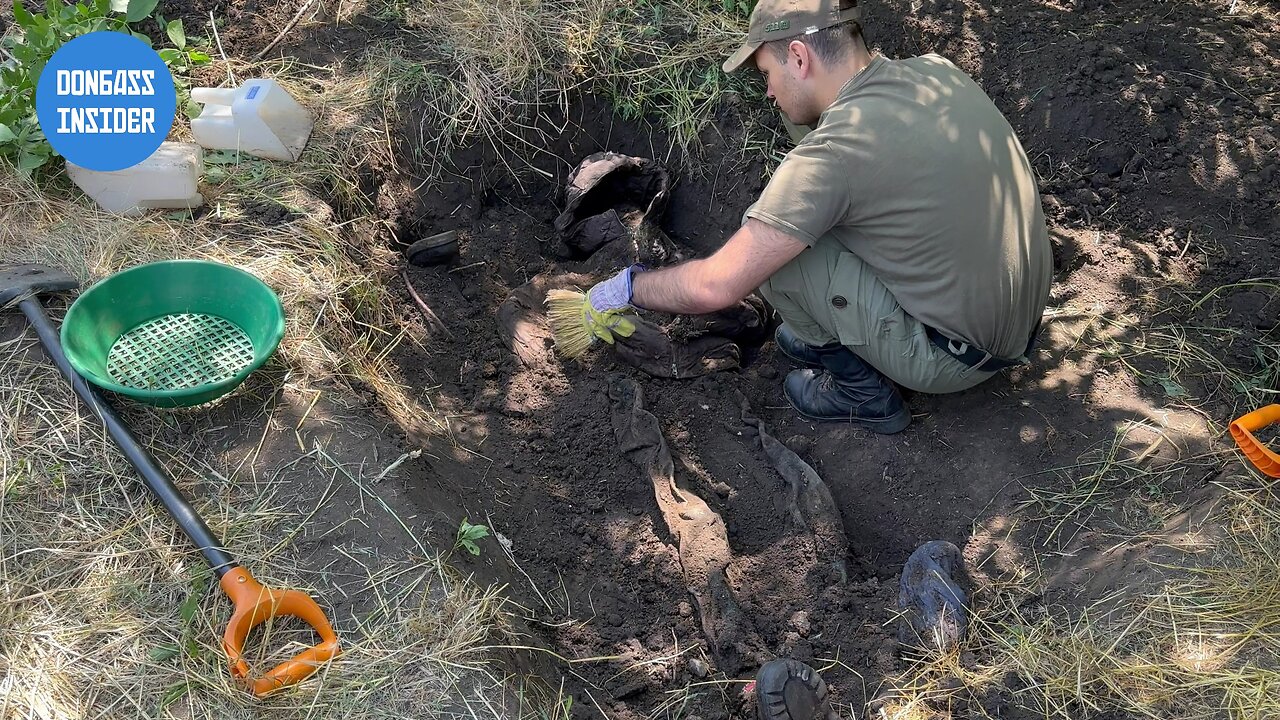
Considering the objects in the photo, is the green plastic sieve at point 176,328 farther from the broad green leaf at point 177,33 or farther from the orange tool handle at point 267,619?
the broad green leaf at point 177,33

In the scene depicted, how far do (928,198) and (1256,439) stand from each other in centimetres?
109

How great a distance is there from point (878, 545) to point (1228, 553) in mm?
895

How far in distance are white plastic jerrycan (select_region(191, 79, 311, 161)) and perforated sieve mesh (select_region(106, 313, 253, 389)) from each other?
80cm

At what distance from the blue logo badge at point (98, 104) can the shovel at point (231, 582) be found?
64cm

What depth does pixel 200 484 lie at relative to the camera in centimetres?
235

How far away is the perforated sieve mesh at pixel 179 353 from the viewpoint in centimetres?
252

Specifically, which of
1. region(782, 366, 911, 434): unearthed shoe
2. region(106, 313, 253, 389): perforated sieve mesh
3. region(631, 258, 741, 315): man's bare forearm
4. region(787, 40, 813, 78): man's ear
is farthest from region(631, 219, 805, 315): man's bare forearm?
region(106, 313, 253, 389): perforated sieve mesh

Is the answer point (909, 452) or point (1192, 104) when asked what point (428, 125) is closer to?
point (909, 452)

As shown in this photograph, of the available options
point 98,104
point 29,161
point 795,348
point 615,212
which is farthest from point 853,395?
point 29,161

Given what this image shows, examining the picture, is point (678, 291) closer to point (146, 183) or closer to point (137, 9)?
point (146, 183)

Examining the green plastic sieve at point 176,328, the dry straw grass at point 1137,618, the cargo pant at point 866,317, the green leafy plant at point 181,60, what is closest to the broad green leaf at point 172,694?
the green plastic sieve at point 176,328

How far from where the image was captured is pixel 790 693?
2.10 m

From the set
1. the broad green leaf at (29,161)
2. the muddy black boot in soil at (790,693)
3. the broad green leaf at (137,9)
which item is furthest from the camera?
the broad green leaf at (137,9)

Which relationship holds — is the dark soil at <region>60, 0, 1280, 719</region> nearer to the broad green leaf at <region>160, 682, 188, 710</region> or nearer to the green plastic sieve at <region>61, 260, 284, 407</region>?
the green plastic sieve at <region>61, 260, 284, 407</region>
